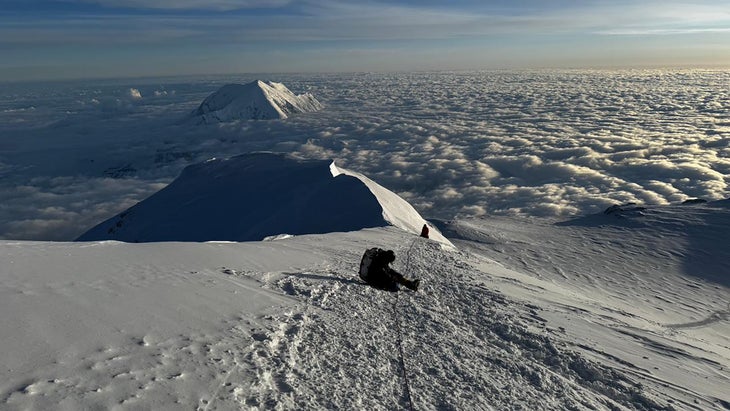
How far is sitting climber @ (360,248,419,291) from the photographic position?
39.2 ft

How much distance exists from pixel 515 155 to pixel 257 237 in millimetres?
158159

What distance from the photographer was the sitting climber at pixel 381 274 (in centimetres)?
1196

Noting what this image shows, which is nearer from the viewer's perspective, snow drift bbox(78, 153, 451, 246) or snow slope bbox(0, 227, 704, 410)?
snow slope bbox(0, 227, 704, 410)

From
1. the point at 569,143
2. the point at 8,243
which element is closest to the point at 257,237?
the point at 8,243

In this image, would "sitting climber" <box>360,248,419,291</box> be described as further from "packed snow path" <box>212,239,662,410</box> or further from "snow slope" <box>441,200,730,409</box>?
"snow slope" <box>441,200,730,409</box>

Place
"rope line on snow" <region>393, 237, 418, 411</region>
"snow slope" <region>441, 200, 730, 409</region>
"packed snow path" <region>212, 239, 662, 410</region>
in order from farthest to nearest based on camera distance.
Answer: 1. "snow slope" <region>441, 200, 730, 409</region>
2. "rope line on snow" <region>393, 237, 418, 411</region>
3. "packed snow path" <region>212, 239, 662, 410</region>

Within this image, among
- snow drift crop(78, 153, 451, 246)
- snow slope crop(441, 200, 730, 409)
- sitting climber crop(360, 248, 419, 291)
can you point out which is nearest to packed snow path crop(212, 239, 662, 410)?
sitting climber crop(360, 248, 419, 291)

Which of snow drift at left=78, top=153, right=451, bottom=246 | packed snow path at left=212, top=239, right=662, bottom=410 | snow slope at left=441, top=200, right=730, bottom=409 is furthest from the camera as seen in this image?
snow drift at left=78, top=153, right=451, bottom=246

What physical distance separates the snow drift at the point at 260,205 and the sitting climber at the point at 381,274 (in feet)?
64.1

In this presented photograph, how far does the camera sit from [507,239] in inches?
1474

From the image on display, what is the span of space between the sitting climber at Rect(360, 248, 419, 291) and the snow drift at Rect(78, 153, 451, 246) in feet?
64.1

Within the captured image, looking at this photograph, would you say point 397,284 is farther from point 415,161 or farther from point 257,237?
point 415,161

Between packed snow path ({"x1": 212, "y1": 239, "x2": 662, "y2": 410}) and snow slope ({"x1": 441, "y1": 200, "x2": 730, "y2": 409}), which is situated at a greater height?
packed snow path ({"x1": 212, "y1": 239, "x2": 662, "y2": 410})

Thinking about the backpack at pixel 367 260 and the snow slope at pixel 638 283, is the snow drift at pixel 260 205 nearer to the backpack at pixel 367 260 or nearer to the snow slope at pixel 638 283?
the snow slope at pixel 638 283
